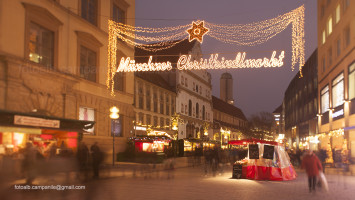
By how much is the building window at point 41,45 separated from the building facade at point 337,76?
19.6 meters

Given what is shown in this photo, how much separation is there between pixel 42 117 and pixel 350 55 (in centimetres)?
2267

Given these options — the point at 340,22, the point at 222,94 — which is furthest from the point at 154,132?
the point at 222,94

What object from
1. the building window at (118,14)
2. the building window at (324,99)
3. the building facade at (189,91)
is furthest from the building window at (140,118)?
the building window at (324,99)

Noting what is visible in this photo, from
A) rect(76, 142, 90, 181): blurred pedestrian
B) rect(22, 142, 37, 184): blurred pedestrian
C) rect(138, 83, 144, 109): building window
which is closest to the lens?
rect(22, 142, 37, 184): blurred pedestrian

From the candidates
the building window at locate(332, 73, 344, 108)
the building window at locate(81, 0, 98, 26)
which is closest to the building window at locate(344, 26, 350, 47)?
the building window at locate(332, 73, 344, 108)

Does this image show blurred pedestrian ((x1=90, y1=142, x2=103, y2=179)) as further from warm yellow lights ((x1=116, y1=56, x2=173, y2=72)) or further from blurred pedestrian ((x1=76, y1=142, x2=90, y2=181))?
warm yellow lights ((x1=116, y1=56, x2=173, y2=72))

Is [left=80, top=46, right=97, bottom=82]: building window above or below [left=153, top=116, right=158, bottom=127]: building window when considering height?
above

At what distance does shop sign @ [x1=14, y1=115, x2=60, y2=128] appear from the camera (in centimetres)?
1725

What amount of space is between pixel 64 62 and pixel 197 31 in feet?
29.6

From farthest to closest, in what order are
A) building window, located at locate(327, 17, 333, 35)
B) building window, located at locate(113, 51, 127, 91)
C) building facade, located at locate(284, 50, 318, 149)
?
building facade, located at locate(284, 50, 318, 149), building window, located at locate(327, 17, 333, 35), building window, located at locate(113, 51, 127, 91)

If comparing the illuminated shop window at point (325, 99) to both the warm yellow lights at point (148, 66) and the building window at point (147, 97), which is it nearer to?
the building window at point (147, 97)

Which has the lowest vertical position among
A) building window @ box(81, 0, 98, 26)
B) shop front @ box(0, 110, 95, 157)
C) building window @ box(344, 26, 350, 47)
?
shop front @ box(0, 110, 95, 157)

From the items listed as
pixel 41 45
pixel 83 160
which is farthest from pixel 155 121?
pixel 83 160

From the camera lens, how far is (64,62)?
24938mm
